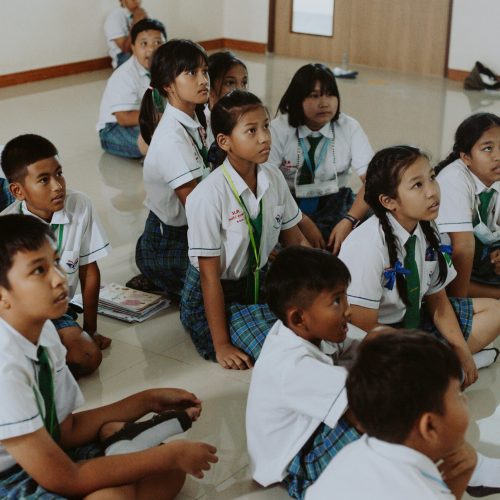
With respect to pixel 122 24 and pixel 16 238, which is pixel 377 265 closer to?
pixel 16 238

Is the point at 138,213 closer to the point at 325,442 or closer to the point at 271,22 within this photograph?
the point at 325,442

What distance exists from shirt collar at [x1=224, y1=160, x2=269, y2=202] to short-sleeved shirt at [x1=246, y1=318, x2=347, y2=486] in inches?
26.9

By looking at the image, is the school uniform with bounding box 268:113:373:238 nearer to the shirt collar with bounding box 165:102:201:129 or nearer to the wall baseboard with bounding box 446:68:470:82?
the shirt collar with bounding box 165:102:201:129

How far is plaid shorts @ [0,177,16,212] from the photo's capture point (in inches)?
107

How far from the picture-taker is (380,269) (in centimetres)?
232

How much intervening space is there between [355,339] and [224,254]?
1.91ft

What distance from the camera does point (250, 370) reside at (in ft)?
8.20

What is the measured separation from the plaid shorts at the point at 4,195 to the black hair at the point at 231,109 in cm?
68

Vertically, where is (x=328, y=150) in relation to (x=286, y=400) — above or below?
above

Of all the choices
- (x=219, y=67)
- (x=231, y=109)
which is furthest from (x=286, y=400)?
(x=219, y=67)

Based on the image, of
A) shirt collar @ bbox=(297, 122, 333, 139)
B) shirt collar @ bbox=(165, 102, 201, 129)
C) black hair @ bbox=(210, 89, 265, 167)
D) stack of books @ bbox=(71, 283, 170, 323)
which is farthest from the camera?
shirt collar @ bbox=(297, 122, 333, 139)

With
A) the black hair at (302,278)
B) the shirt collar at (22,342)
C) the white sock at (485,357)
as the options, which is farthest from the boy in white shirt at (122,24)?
the shirt collar at (22,342)

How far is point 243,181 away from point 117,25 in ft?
15.2

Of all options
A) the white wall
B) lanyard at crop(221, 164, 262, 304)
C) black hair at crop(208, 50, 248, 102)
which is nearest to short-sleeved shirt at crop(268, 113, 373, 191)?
black hair at crop(208, 50, 248, 102)
